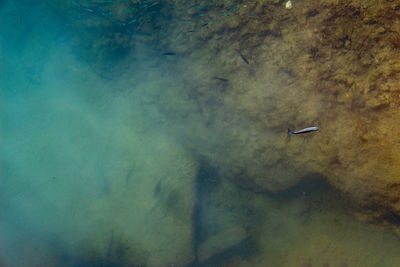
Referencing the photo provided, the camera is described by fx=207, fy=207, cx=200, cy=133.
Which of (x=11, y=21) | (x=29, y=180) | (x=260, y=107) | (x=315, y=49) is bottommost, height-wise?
(x=29, y=180)

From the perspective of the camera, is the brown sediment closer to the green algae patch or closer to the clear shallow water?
the clear shallow water

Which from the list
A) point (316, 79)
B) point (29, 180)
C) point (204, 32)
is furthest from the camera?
point (29, 180)

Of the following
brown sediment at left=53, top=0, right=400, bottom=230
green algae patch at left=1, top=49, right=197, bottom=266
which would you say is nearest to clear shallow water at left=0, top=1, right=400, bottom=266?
green algae patch at left=1, top=49, right=197, bottom=266

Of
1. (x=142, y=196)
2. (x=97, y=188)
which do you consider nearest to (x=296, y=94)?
(x=142, y=196)

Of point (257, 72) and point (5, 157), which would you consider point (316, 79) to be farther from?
point (5, 157)

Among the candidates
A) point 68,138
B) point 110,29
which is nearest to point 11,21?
point 110,29

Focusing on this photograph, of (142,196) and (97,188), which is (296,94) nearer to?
(142,196)

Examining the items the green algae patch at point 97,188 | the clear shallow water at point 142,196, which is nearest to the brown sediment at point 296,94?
the clear shallow water at point 142,196

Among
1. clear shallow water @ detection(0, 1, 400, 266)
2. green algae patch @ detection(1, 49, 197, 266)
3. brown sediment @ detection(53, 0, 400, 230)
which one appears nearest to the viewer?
brown sediment @ detection(53, 0, 400, 230)

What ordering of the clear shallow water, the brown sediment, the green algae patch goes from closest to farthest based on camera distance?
the brown sediment < the clear shallow water < the green algae patch
